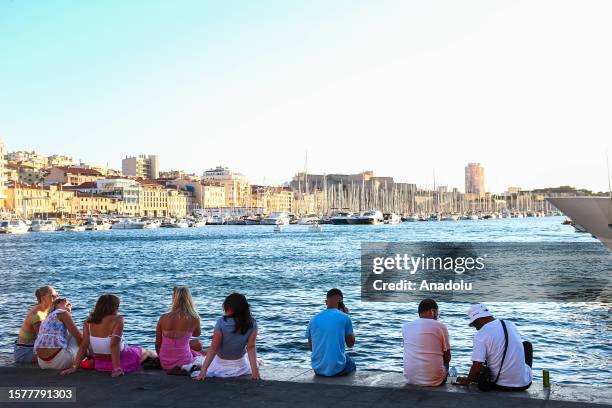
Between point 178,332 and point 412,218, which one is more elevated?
point 412,218

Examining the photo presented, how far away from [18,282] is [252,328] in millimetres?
30981

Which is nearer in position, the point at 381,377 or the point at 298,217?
the point at 381,377

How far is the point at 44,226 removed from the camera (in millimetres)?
119250

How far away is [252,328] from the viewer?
7426 mm

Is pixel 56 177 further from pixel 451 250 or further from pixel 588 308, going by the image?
pixel 588 308

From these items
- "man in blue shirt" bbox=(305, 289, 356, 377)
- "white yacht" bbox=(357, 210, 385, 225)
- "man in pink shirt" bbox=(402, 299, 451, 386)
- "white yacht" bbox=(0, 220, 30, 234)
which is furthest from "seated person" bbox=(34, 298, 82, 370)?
"white yacht" bbox=(357, 210, 385, 225)

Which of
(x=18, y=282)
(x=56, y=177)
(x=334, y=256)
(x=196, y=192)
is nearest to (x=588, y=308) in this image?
(x=18, y=282)

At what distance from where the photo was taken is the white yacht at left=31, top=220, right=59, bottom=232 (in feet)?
387

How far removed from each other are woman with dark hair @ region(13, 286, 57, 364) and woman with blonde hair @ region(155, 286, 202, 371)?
146 centimetres

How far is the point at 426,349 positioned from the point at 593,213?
21.9 metres

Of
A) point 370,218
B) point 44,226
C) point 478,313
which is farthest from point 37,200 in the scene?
point 478,313

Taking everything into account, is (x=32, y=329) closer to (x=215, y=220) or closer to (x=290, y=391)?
(x=290, y=391)

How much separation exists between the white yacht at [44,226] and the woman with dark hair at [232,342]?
116915 millimetres

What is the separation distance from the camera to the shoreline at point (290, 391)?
6336 mm
